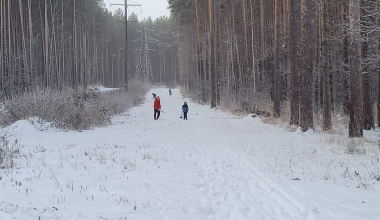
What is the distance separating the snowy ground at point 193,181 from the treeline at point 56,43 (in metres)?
11.3

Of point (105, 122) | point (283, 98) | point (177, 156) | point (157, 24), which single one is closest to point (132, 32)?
point (157, 24)

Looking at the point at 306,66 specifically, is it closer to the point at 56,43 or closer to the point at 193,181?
the point at 193,181

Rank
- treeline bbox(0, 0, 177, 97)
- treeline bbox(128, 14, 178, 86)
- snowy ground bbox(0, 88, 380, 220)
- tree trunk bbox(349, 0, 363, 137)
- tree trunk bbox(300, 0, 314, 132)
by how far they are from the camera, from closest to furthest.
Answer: snowy ground bbox(0, 88, 380, 220) < tree trunk bbox(349, 0, 363, 137) < tree trunk bbox(300, 0, 314, 132) < treeline bbox(0, 0, 177, 97) < treeline bbox(128, 14, 178, 86)

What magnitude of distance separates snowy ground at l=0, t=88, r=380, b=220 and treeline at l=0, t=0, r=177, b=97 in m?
11.3

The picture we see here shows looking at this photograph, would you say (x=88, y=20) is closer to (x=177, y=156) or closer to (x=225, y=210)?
(x=177, y=156)

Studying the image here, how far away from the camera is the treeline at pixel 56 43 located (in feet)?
73.2

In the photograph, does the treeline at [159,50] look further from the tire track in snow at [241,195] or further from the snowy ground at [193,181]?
the tire track in snow at [241,195]

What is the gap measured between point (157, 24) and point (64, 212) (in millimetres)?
96041

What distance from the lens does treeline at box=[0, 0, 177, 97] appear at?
878 inches

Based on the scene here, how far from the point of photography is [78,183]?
5.05 meters

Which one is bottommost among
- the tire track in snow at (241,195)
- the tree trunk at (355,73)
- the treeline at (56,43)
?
the tire track in snow at (241,195)

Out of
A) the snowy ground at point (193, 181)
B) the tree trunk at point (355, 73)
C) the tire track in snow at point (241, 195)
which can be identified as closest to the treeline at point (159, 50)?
the tree trunk at point (355, 73)

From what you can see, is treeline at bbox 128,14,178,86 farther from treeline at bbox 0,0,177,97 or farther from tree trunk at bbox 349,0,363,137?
tree trunk at bbox 349,0,363,137

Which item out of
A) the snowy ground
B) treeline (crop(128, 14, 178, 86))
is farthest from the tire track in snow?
treeline (crop(128, 14, 178, 86))
